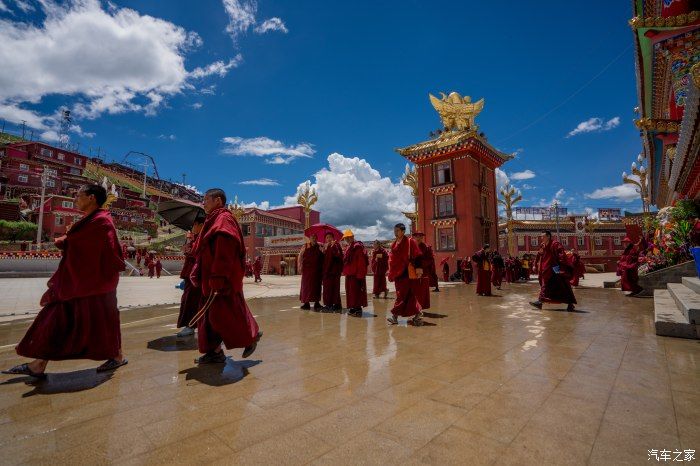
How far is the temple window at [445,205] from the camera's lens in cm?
2470

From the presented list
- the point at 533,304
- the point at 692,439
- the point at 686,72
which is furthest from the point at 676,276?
the point at 692,439

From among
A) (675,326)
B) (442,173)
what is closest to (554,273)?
(675,326)

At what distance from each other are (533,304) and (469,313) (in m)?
2.36

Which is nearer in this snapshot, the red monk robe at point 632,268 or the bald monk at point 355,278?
the bald monk at point 355,278

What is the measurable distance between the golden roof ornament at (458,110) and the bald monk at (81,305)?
26.3m

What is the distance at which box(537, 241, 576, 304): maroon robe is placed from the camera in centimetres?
783

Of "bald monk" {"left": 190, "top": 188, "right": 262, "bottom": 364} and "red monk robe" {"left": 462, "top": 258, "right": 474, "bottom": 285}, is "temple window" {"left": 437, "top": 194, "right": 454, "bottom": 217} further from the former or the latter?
"bald monk" {"left": 190, "top": 188, "right": 262, "bottom": 364}

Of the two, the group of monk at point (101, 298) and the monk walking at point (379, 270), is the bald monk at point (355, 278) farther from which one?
the group of monk at point (101, 298)

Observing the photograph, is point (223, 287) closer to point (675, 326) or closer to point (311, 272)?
point (311, 272)

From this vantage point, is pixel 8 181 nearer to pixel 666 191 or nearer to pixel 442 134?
pixel 442 134

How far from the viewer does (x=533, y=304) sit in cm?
→ 859

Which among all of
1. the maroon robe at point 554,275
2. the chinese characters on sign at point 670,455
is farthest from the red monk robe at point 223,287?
the maroon robe at point 554,275

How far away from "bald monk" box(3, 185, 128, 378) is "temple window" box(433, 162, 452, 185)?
24044 mm

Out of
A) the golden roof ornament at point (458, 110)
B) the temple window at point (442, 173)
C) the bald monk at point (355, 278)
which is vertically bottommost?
the bald monk at point (355, 278)
